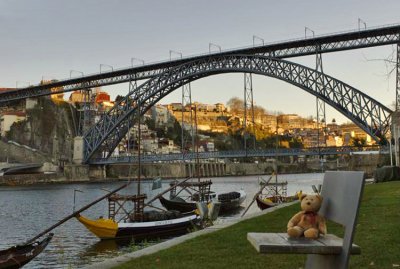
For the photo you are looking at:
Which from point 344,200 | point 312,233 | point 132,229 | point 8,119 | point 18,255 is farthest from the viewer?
point 8,119

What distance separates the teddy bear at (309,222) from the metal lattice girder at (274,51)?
44.2 m

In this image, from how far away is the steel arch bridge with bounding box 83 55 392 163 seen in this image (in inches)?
2285

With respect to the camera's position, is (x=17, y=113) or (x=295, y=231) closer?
(x=295, y=231)

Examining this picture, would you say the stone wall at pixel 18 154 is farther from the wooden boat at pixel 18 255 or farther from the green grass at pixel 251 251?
the green grass at pixel 251 251

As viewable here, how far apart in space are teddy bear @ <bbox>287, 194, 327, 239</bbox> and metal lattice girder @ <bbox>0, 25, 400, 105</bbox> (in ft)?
145

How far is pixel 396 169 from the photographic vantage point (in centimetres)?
2597

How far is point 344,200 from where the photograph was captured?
4.00 meters

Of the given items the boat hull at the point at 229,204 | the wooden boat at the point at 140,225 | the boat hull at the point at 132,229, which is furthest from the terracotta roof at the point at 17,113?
the boat hull at the point at 132,229

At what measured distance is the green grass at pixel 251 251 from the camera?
6.16m

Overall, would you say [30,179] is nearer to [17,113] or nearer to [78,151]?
[78,151]

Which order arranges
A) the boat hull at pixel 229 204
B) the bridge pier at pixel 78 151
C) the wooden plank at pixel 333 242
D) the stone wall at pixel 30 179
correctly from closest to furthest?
the wooden plank at pixel 333 242
the boat hull at pixel 229 204
the stone wall at pixel 30 179
the bridge pier at pixel 78 151

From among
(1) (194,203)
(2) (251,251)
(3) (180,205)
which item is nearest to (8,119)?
(3) (180,205)

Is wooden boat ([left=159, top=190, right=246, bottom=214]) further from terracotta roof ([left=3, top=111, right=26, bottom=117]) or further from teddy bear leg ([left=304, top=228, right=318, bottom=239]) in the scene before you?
terracotta roof ([left=3, top=111, right=26, bottom=117])

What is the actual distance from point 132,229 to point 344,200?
15.9m
